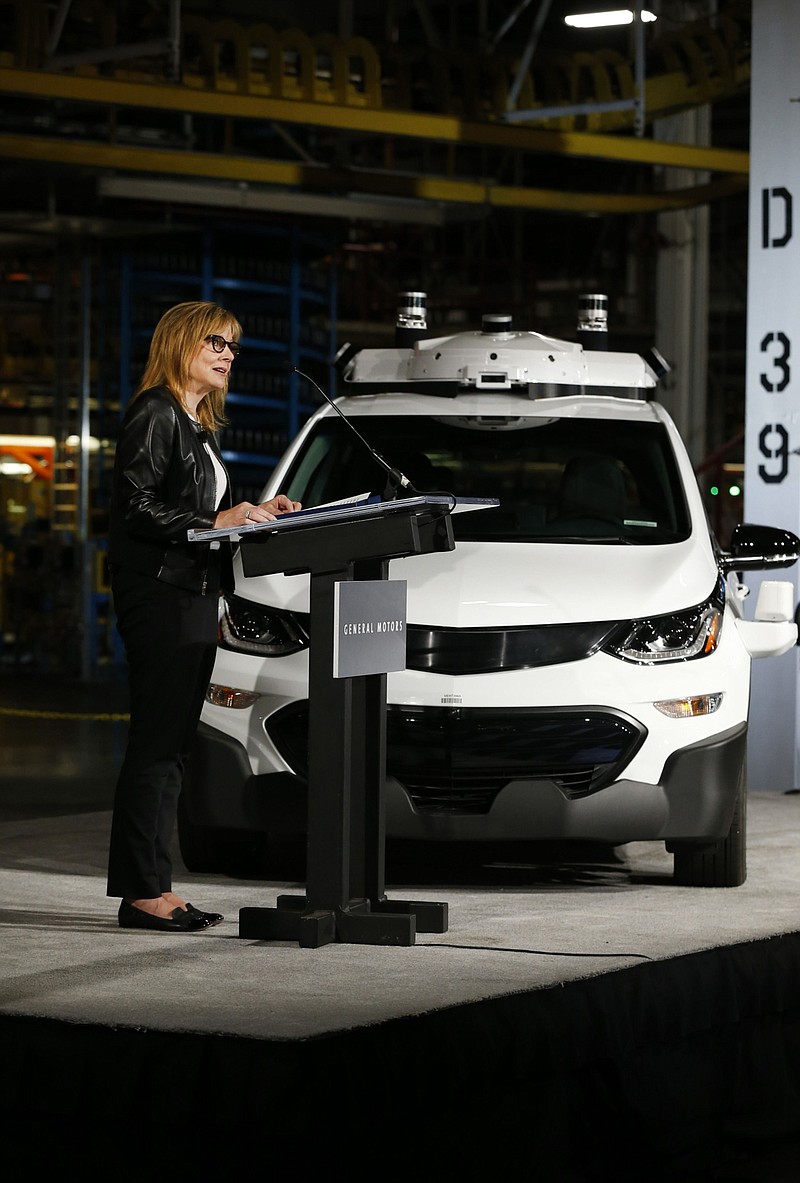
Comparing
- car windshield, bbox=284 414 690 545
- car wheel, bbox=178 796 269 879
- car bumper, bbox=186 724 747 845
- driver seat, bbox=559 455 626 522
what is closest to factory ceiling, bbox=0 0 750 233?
car windshield, bbox=284 414 690 545

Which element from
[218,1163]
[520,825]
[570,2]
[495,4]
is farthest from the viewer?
[495,4]

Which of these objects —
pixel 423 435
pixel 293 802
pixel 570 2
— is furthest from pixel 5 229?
pixel 293 802

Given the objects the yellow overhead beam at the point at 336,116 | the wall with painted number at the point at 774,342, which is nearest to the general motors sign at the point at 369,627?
the wall with painted number at the point at 774,342

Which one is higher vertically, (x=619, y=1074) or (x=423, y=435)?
(x=423, y=435)

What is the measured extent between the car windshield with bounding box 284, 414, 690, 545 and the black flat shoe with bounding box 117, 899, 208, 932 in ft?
6.17

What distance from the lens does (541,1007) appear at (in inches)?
171

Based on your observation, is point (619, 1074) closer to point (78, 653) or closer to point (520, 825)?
point (520, 825)

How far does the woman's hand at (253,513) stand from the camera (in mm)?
4836

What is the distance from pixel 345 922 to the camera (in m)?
5.10

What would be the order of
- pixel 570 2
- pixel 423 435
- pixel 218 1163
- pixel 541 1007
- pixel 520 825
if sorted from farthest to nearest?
pixel 570 2 < pixel 423 435 < pixel 520 825 < pixel 541 1007 < pixel 218 1163

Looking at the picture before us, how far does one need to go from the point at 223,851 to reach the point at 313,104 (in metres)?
9.05

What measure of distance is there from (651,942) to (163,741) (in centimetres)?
147

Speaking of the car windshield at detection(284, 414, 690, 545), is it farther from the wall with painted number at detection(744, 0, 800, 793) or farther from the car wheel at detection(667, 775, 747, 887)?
the wall with painted number at detection(744, 0, 800, 793)

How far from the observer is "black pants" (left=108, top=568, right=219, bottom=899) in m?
5.21
